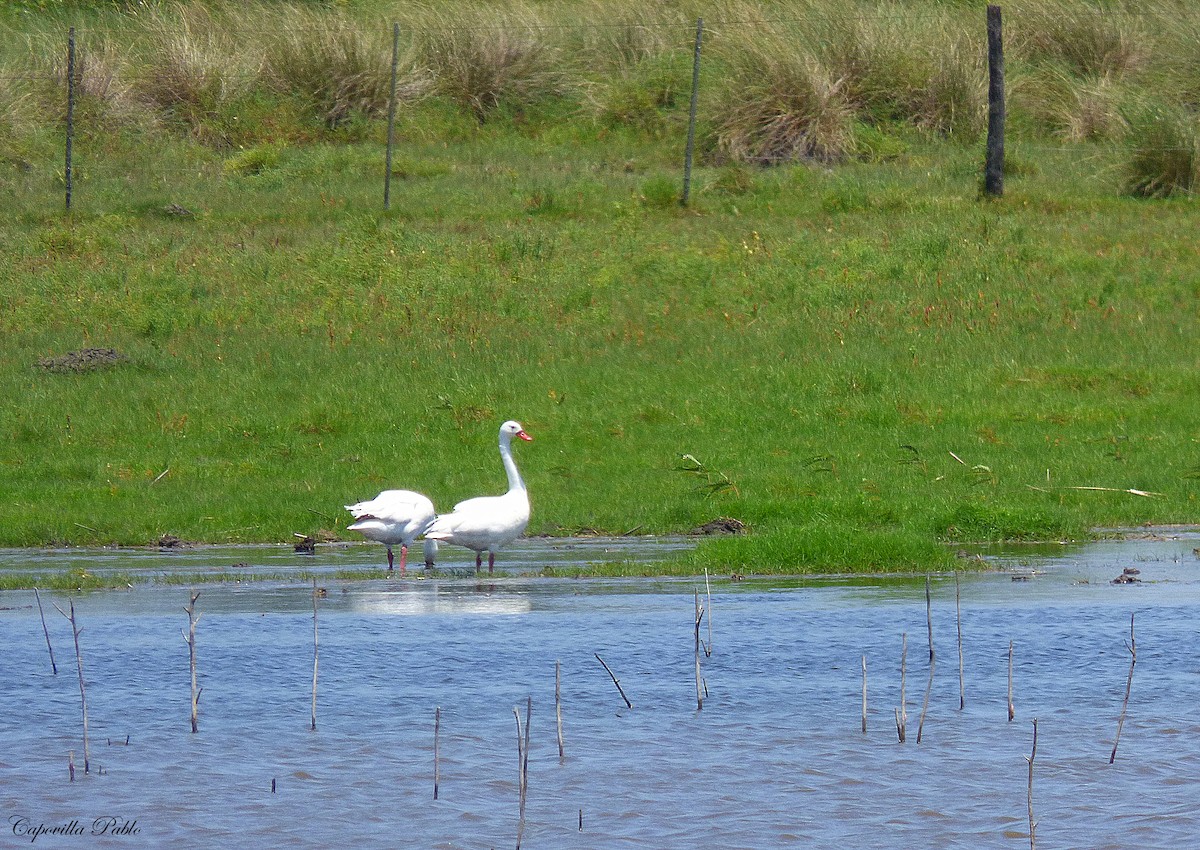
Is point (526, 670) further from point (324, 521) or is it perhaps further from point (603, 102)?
point (603, 102)

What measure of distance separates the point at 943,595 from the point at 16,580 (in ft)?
23.7

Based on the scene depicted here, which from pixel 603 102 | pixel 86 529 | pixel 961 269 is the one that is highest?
pixel 603 102

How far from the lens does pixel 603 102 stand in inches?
1458

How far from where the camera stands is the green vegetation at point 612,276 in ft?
61.6

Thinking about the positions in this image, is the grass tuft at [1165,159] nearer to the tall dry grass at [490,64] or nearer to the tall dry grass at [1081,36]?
the tall dry grass at [1081,36]

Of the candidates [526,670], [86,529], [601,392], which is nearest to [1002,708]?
[526,670]

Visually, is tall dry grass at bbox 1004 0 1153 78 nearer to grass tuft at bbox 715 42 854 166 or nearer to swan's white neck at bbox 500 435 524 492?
grass tuft at bbox 715 42 854 166

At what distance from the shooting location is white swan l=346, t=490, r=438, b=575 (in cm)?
1528

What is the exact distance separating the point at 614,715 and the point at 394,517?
5144 millimetres

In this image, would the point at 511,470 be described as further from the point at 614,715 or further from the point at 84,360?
the point at 84,360

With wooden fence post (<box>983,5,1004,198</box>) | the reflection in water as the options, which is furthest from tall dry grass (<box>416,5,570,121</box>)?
the reflection in water

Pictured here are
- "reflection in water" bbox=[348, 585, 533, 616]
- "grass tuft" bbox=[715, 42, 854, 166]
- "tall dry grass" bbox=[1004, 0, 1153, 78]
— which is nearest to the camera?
"reflection in water" bbox=[348, 585, 533, 616]

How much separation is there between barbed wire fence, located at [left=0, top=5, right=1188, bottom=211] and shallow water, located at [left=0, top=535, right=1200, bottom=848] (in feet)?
53.9

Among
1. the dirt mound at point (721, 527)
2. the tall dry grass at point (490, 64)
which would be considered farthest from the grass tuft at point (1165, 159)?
the dirt mound at point (721, 527)
